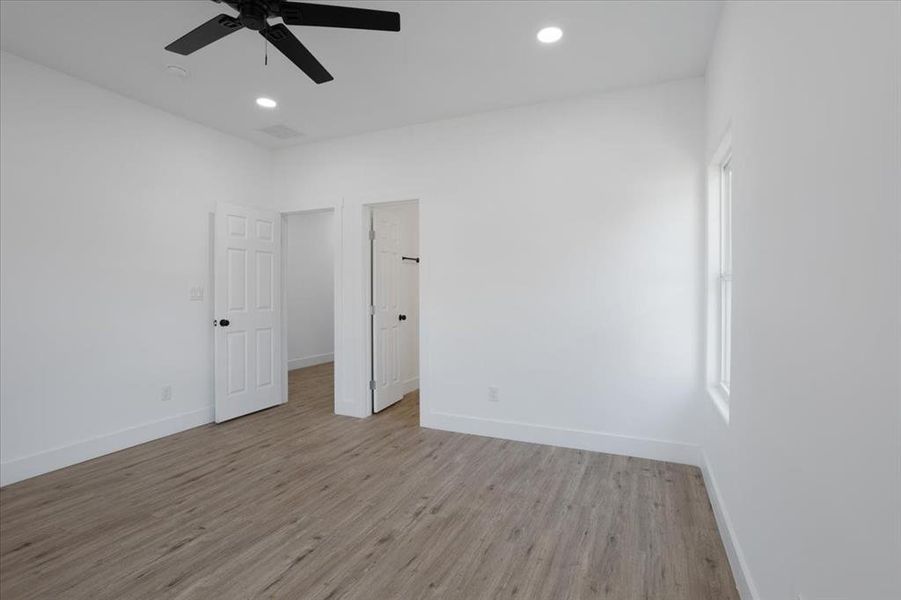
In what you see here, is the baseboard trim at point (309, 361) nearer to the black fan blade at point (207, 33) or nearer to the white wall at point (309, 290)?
the white wall at point (309, 290)

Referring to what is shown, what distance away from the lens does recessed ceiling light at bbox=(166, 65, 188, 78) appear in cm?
313

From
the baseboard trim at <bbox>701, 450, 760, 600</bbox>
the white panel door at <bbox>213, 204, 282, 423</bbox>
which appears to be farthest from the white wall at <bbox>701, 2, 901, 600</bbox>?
the white panel door at <bbox>213, 204, 282, 423</bbox>

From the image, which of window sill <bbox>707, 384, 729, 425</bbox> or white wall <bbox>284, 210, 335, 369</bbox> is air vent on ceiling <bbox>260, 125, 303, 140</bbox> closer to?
white wall <bbox>284, 210, 335, 369</bbox>

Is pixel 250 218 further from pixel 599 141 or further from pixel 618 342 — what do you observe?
pixel 618 342

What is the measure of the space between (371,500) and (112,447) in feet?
7.86

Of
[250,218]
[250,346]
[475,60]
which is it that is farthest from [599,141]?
[250,346]

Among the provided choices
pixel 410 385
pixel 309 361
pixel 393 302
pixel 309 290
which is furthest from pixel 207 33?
pixel 309 361

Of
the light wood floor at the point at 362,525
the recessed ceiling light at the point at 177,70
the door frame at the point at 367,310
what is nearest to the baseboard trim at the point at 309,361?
the door frame at the point at 367,310

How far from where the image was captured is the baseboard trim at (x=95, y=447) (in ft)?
9.80

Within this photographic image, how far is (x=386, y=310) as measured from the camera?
4.77 metres

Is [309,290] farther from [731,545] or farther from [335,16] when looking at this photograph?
[731,545]

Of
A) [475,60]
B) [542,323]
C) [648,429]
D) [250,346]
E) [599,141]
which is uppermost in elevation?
[475,60]

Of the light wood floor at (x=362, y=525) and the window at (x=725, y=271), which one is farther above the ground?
the window at (x=725, y=271)

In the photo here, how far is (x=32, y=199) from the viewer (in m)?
3.09
